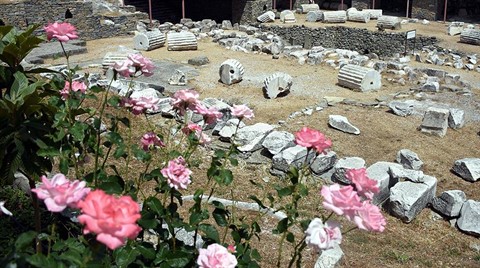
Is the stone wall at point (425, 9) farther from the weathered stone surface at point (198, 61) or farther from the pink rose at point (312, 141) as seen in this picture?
the pink rose at point (312, 141)

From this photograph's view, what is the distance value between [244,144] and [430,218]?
10.6ft

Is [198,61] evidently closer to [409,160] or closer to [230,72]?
[230,72]

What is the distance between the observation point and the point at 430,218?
7164mm

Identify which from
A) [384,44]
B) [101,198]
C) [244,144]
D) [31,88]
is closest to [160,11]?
[384,44]

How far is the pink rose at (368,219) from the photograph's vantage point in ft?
8.11

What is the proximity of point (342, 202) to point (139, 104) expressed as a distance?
1691 millimetres

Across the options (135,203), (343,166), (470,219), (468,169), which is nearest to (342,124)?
(343,166)

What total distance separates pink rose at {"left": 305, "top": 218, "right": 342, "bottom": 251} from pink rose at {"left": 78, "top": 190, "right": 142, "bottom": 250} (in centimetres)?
87

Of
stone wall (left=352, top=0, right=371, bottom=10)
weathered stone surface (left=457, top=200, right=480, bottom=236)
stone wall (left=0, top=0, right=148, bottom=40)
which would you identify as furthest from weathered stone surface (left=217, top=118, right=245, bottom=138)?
stone wall (left=352, top=0, right=371, bottom=10)

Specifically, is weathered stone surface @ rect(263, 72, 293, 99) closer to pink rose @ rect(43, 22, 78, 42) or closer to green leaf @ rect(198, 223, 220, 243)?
pink rose @ rect(43, 22, 78, 42)

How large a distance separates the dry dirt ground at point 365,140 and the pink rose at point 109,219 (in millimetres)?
2296

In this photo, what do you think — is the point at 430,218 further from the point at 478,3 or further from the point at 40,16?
the point at 478,3

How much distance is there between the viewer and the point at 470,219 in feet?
22.5

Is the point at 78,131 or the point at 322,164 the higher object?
the point at 78,131
